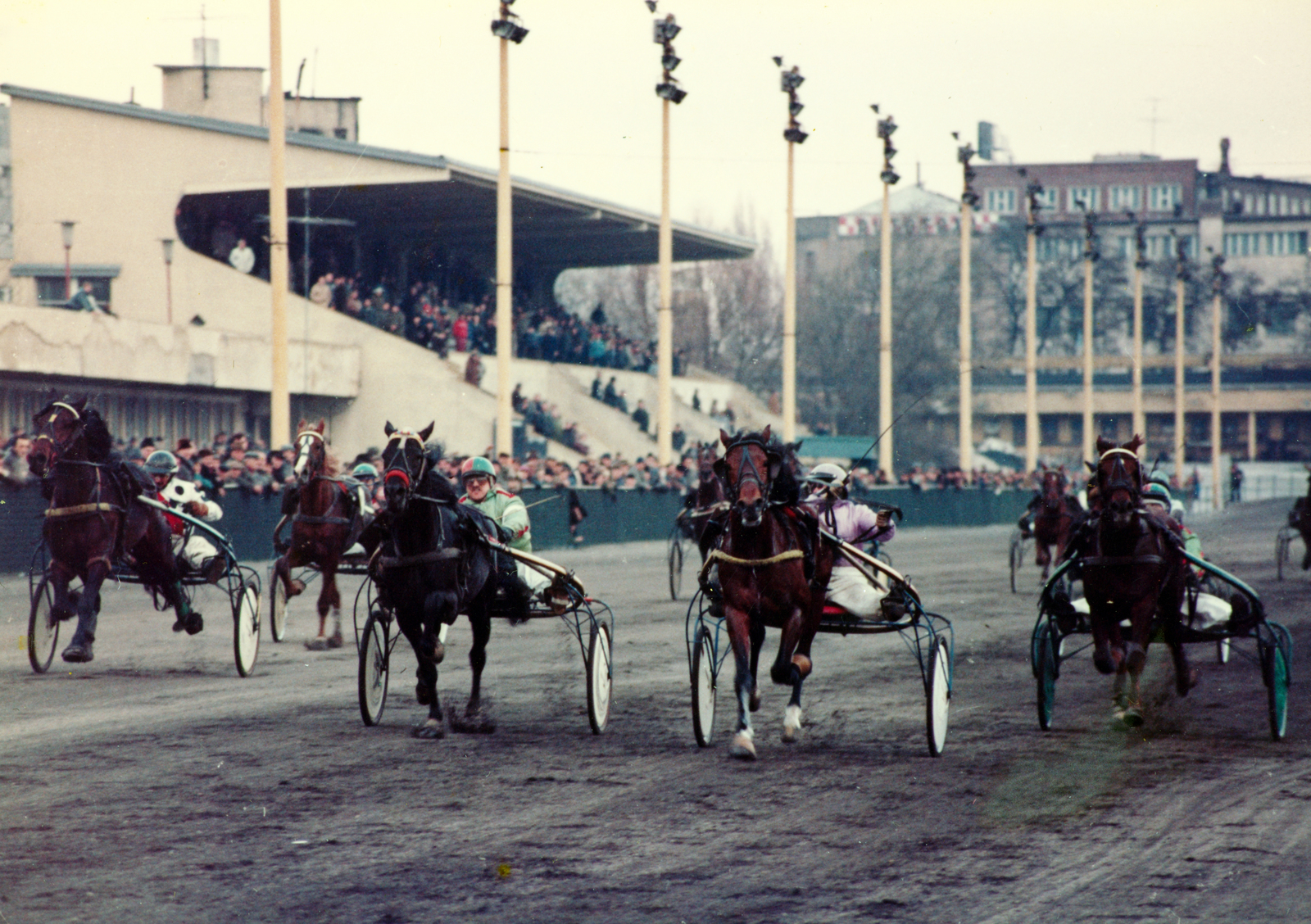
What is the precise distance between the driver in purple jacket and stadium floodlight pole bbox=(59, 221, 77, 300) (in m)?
22.5

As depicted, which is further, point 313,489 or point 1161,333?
point 1161,333

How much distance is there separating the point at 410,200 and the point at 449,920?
106ft

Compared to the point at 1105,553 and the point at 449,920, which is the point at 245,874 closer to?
the point at 449,920

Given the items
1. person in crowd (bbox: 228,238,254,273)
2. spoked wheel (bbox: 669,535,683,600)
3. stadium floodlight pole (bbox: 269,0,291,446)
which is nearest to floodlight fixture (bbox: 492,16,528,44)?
stadium floodlight pole (bbox: 269,0,291,446)

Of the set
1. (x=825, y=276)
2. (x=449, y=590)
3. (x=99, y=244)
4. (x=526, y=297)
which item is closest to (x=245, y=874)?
(x=449, y=590)

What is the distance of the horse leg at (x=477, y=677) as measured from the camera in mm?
9039

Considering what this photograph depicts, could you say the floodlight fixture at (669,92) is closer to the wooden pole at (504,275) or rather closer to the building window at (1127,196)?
the wooden pole at (504,275)

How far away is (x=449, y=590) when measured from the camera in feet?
28.5

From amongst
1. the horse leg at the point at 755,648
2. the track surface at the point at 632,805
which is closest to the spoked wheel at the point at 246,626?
the track surface at the point at 632,805

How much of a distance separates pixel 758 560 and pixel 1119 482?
Result: 2124 millimetres

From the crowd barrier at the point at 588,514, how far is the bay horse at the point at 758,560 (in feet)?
5.19

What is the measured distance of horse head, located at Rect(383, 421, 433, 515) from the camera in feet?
27.8

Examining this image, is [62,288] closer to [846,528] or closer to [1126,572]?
[846,528]

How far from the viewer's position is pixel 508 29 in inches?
955
